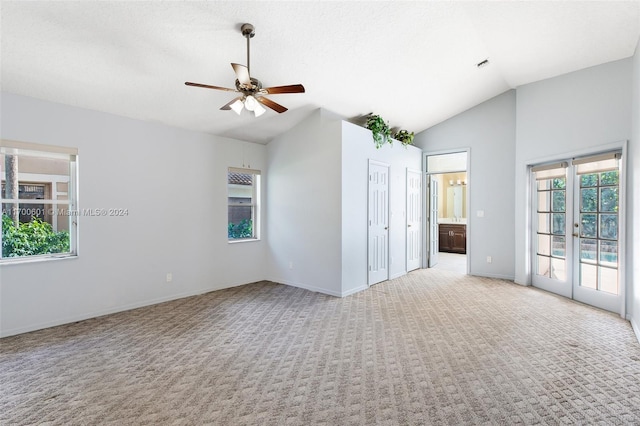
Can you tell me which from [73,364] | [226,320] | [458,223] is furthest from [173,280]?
[458,223]

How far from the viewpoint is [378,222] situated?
224 inches

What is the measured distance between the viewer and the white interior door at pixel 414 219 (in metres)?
6.69

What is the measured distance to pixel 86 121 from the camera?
397cm

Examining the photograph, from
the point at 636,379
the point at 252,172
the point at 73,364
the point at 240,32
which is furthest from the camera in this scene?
the point at 252,172

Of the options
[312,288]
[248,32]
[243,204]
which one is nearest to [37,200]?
[243,204]

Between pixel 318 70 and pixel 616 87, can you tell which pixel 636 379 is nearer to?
pixel 616 87

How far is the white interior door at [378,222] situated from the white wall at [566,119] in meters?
2.27

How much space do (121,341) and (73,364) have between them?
50 centimetres

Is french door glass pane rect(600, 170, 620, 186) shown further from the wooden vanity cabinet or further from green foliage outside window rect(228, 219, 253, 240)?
green foliage outside window rect(228, 219, 253, 240)

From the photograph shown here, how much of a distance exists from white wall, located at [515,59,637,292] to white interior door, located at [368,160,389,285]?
2.27 meters

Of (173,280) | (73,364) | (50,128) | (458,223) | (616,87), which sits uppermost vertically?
(616,87)

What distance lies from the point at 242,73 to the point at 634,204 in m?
4.41

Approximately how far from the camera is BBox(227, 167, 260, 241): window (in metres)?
5.68

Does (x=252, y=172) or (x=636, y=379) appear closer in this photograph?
(x=636, y=379)
